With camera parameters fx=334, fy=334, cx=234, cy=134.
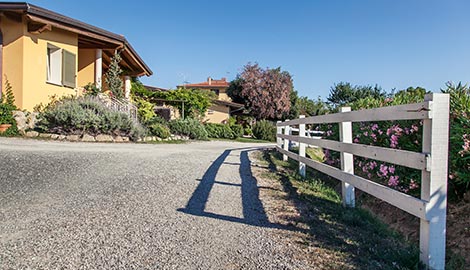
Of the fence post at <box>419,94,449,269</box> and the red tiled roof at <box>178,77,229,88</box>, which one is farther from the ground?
the red tiled roof at <box>178,77,229,88</box>

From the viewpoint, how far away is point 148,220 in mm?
3293

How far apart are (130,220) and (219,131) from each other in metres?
21.6

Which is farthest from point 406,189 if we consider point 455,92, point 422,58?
point 422,58

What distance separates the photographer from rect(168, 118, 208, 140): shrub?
1716 cm

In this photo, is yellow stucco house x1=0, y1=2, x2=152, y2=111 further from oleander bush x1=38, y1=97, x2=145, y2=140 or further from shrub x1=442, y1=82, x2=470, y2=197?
shrub x1=442, y1=82, x2=470, y2=197

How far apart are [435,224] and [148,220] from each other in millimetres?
2462

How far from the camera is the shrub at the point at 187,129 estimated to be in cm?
1716

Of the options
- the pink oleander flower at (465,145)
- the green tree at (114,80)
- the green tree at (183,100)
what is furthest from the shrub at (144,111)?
the pink oleander flower at (465,145)

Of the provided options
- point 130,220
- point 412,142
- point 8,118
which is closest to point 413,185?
point 412,142

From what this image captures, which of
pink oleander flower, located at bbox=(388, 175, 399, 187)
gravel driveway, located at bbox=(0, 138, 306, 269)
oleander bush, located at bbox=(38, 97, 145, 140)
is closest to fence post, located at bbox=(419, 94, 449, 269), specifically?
gravel driveway, located at bbox=(0, 138, 306, 269)

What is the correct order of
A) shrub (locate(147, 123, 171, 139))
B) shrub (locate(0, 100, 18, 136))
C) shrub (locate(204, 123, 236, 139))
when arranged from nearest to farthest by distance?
shrub (locate(0, 100, 18, 136)), shrub (locate(147, 123, 171, 139)), shrub (locate(204, 123, 236, 139))

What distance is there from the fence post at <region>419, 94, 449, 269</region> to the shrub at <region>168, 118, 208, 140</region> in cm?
1521

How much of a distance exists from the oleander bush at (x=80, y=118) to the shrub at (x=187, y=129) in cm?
498

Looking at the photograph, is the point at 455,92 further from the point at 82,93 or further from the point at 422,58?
the point at 82,93
